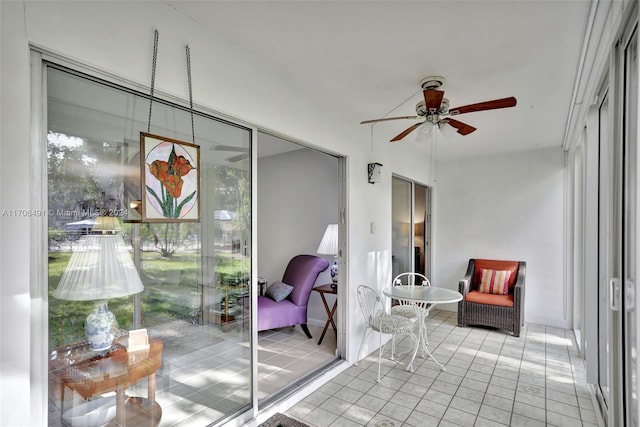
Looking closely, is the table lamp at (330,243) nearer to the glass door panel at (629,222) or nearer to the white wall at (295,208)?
the white wall at (295,208)

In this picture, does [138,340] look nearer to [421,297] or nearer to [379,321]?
[379,321]

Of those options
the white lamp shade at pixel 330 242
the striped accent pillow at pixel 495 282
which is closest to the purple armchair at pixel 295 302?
the white lamp shade at pixel 330 242

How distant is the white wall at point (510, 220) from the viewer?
4910 mm

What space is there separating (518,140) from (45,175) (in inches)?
194

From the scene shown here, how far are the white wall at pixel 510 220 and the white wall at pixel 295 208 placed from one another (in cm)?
226

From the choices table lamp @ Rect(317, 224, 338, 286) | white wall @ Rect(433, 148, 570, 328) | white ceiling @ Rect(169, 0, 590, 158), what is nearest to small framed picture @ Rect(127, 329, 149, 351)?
white ceiling @ Rect(169, 0, 590, 158)

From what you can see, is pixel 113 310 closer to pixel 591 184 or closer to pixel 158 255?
pixel 158 255

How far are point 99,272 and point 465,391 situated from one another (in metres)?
2.90

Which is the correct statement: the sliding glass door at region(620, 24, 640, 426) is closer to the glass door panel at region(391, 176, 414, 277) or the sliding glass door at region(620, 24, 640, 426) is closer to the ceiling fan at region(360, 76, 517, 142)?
the ceiling fan at region(360, 76, 517, 142)

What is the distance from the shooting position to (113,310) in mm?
1608

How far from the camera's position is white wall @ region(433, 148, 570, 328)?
16.1 feet

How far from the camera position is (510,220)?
5219mm

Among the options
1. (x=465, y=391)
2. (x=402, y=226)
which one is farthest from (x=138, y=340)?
(x=402, y=226)

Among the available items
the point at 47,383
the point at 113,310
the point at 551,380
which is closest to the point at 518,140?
the point at 551,380
